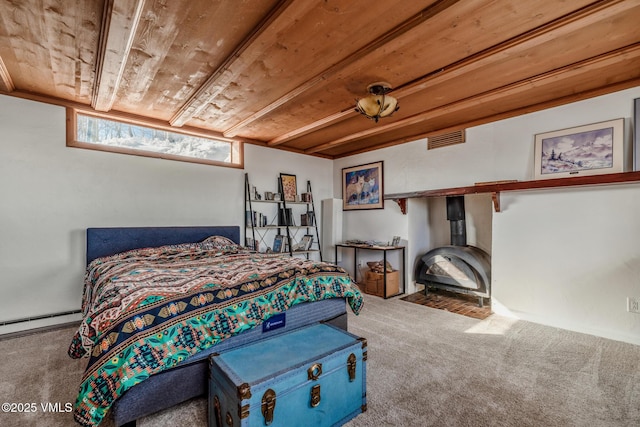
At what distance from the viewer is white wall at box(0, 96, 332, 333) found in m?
2.99

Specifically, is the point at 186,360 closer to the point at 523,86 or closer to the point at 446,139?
the point at 523,86

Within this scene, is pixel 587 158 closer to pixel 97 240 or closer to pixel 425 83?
pixel 425 83

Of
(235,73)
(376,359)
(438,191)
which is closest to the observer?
(376,359)

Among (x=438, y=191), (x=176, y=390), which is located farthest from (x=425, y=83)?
(x=176, y=390)

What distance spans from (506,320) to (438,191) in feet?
5.79

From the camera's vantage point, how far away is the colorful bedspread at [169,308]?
145 centimetres

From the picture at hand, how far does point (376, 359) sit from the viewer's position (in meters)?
2.40

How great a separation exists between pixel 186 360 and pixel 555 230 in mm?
3751

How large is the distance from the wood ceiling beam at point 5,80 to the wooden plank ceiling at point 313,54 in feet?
0.04

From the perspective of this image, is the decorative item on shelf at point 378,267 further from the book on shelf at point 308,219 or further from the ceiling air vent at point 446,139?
the ceiling air vent at point 446,139

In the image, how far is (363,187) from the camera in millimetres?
5340

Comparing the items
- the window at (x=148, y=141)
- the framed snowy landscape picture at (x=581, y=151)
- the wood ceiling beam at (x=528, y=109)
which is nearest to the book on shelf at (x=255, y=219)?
the window at (x=148, y=141)

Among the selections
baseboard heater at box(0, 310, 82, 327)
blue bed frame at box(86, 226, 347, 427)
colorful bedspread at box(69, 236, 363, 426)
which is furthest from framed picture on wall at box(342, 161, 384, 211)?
baseboard heater at box(0, 310, 82, 327)

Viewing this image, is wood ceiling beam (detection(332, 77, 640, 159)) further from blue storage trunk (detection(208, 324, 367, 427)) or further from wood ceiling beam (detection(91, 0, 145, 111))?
wood ceiling beam (detection(91, 0, 145, 111))
